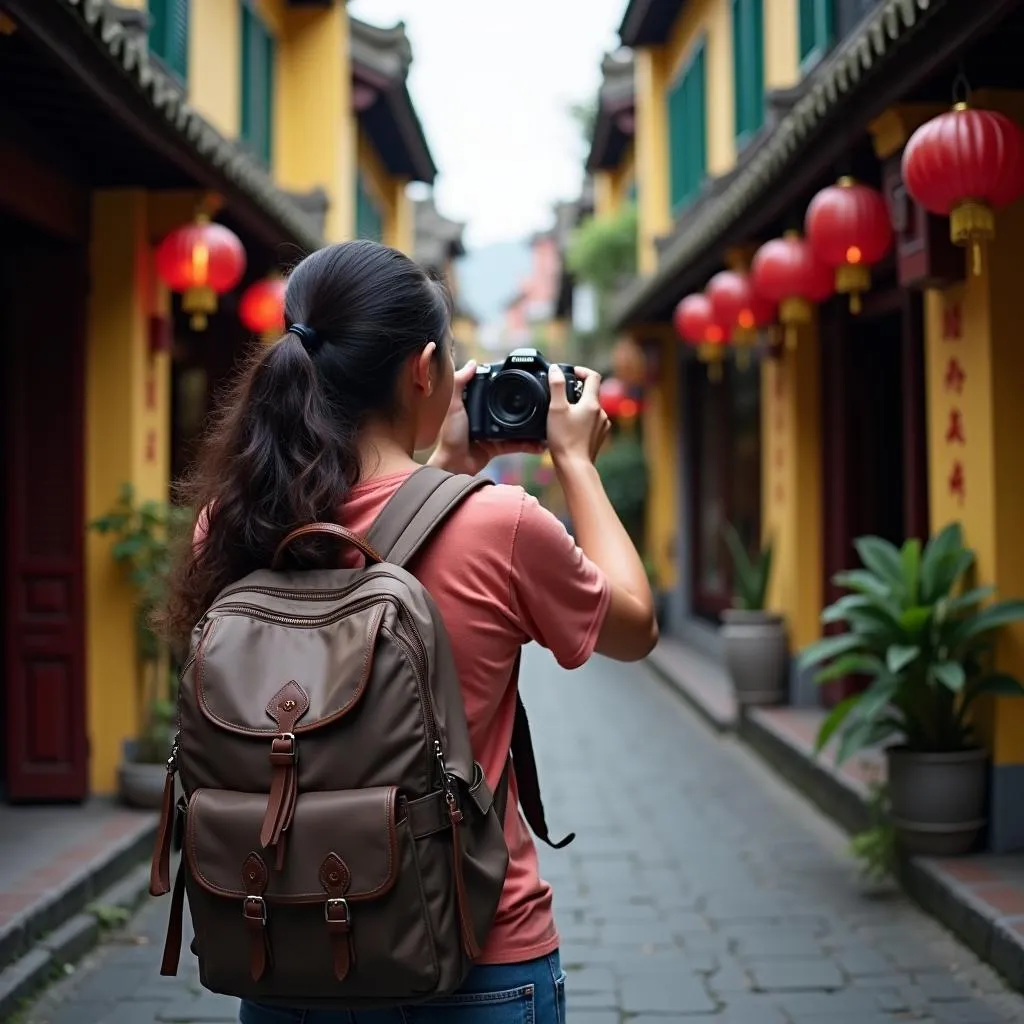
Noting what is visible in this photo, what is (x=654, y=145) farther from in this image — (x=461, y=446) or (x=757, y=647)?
(x=461, y=446)

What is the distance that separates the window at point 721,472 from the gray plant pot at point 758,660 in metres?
2.39

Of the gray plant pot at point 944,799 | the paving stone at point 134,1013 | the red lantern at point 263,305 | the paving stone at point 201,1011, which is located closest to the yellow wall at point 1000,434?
the gray plant pot at point 944,799

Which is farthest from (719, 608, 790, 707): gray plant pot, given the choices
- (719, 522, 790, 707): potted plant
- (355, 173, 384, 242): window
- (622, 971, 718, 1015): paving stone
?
(355, 173, 384, 242): window

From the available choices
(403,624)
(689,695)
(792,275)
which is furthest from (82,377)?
(689,695)

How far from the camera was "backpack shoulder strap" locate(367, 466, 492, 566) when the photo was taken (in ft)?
5.43

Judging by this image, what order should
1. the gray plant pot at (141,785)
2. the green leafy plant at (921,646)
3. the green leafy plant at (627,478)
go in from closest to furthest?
the green leafy plant at (921,646), the gray plant pot at (141,785), the green leafy plant at (627,478)

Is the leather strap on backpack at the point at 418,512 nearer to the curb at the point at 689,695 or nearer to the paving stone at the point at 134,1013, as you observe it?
the paving stone at the point at 134,1013

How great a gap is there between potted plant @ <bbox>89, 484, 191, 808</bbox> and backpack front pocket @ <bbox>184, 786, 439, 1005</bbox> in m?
4.83

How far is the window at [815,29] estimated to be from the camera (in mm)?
8930

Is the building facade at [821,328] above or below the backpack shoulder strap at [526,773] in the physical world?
above

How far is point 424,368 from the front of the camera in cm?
179

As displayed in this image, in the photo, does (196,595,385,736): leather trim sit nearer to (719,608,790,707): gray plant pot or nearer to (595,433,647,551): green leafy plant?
(719,608,790,707): gray plant pot

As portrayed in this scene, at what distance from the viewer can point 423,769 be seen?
60.9 inches

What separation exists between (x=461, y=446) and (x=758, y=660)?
715 cm
